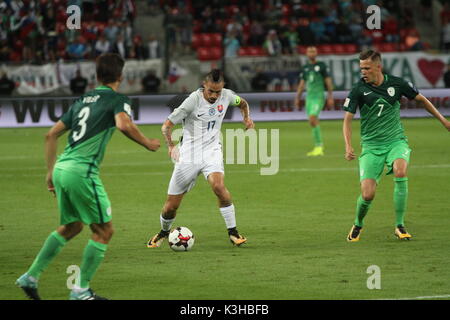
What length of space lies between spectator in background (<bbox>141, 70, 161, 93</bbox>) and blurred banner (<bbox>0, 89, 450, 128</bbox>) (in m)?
1.16

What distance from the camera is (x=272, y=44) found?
108 ft

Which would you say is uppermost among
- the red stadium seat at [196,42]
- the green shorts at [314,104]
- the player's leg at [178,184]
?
the player's leg at [178,184]

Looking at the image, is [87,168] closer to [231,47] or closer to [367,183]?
[367,183]

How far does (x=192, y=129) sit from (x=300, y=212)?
3.29 metres

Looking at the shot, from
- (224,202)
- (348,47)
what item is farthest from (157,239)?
(348,47)

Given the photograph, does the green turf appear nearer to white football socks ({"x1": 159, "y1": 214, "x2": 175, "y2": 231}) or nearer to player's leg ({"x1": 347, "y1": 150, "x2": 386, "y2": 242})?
player's leg ({"x1": 347, "y1": 150, "x2": 386, "y2": 242})

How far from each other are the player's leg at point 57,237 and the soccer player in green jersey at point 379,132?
14.1ft

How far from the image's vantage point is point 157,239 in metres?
11.4

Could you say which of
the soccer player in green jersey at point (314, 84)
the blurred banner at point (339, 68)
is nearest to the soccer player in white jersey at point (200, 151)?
the soccer player in green jersey at point (314, 84)

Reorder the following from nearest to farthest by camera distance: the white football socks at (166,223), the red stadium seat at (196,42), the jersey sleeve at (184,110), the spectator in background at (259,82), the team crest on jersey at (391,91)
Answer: the jersey sleeve at (184,110) → the white football socks at (166,223) → the team crest on jersey at (391,91) → the spectator in background at (259,82) → the red stadium seat at (196,42)

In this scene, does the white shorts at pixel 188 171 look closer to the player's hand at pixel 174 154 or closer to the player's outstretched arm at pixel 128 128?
the player's hand at pixel 174 154

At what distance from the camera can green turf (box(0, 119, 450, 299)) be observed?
905 centimetres

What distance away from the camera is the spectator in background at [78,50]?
3169 centimetres
